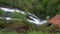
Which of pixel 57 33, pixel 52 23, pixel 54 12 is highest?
pixel 54 12

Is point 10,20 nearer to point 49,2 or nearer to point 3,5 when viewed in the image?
point 49,2

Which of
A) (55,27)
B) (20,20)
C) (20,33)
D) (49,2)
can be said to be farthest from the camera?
(49,2)

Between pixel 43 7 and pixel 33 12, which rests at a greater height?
pixel 43 7

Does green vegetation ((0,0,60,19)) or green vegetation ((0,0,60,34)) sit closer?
green vegetation ((0,0,60,34))

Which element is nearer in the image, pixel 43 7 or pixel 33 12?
pixel 43 7

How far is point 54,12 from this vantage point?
16.4m

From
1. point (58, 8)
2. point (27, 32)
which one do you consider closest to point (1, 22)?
point (27, 32)

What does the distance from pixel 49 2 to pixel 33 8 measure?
111 cm

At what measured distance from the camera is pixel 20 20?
12.8m

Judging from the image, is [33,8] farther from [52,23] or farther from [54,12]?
[52,23]

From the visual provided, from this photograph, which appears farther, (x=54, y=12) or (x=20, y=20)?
(x=54, y=12)

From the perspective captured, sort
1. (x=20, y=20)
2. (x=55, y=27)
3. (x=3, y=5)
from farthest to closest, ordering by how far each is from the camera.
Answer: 1. (x=3, y=5)
2. (x=20, y=20)
3. (x=55, y=27)

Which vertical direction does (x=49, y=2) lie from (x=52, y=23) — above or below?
above

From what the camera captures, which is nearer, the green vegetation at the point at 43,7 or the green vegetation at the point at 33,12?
the green vegetation at the point at 33,12
